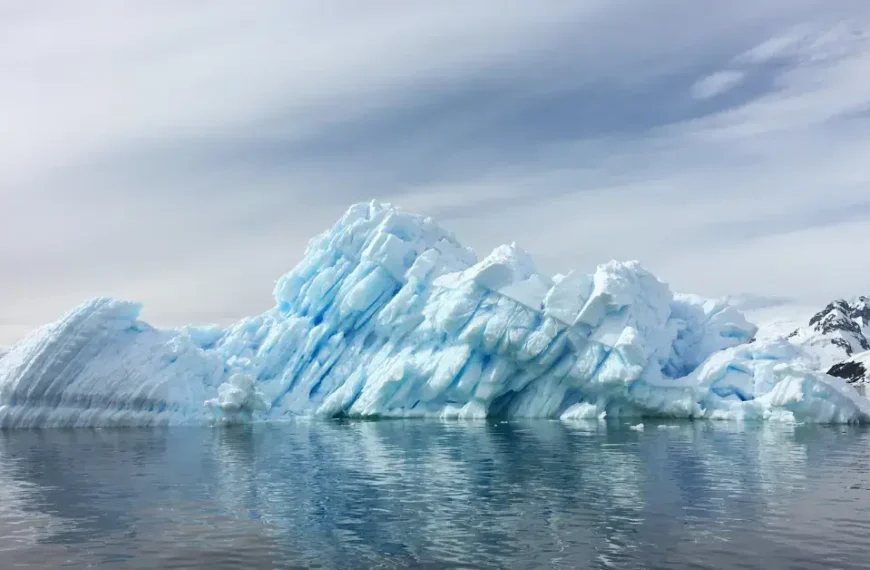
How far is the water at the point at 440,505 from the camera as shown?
10773mm

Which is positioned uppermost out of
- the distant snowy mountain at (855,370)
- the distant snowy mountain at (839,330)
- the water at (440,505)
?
the distant snowy mountain at (839,330)

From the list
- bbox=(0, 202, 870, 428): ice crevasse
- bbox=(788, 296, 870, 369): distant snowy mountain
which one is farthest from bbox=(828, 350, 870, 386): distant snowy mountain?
bbox=(788, 296, 870, 369): distant snowy mountain

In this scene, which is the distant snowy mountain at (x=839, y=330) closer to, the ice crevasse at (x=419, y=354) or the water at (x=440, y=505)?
the ice crevasse at (x=419, y=354)

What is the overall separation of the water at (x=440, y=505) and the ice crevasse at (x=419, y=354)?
9.49m

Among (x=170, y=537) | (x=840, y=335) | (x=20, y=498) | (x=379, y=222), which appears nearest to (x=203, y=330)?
(x=379, y=222)

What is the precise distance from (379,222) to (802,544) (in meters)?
37.7

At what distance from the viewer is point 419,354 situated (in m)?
41.9

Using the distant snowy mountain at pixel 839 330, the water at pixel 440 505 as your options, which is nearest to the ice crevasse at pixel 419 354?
the water at pixel 440 505

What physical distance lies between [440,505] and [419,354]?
27404 mm

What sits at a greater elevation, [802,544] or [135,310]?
[135,310]

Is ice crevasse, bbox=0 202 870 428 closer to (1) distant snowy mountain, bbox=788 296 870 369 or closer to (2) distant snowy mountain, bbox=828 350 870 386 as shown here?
(2) distant snowy mountain, bbox=828 350 870 386

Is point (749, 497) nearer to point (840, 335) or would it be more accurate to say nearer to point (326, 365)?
point (326, 365)

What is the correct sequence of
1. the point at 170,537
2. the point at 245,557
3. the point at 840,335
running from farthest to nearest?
the point at 840,335 → the point at 170,537 → the point at 245,557

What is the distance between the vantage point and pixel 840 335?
78062 millimetres
